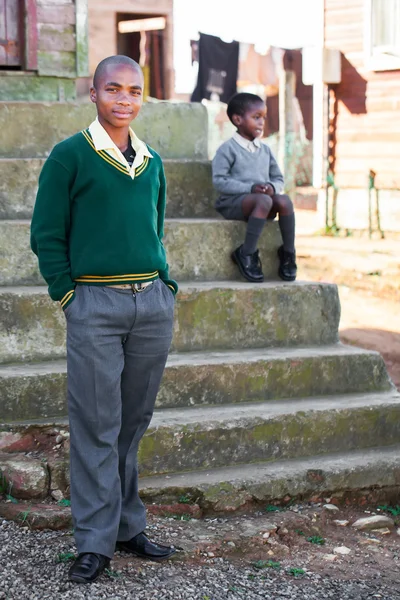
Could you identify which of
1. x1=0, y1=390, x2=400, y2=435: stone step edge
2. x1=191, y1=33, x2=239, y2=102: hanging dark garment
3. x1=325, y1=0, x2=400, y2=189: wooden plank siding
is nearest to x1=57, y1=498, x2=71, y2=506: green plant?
x1=0, y1=390, x2=400, y2=435: stone step edge

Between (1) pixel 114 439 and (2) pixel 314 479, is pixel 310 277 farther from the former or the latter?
(1) pixel 114 439

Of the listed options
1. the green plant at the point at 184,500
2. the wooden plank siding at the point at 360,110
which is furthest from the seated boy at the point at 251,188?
the wooden plank siding at the point at 360,110

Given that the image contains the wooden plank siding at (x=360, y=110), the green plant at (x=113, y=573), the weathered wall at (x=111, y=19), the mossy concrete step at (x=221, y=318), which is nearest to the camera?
the green plant at (x=113, y=573)

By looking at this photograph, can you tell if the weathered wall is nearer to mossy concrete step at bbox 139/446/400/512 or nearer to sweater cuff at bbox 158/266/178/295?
mossy concrete step at bbox 139/446/400/512

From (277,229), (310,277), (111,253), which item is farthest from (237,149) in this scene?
(310,277)

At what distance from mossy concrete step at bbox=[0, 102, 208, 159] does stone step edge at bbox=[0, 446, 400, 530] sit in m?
2.67

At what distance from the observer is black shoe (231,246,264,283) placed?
18.2 ft

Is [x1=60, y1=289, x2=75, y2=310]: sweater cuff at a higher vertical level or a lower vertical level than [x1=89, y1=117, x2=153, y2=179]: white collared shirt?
lower

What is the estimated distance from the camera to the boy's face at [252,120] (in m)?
5.97

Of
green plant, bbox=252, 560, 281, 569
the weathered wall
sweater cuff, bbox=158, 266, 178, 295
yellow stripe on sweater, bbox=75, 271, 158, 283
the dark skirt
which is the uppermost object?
the weathered wall

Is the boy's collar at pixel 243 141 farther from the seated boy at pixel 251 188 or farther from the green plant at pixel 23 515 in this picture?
the green plant at pixel 23 515

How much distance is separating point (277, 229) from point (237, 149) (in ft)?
2.01

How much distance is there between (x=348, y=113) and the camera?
14.8 m

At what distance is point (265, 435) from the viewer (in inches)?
185
